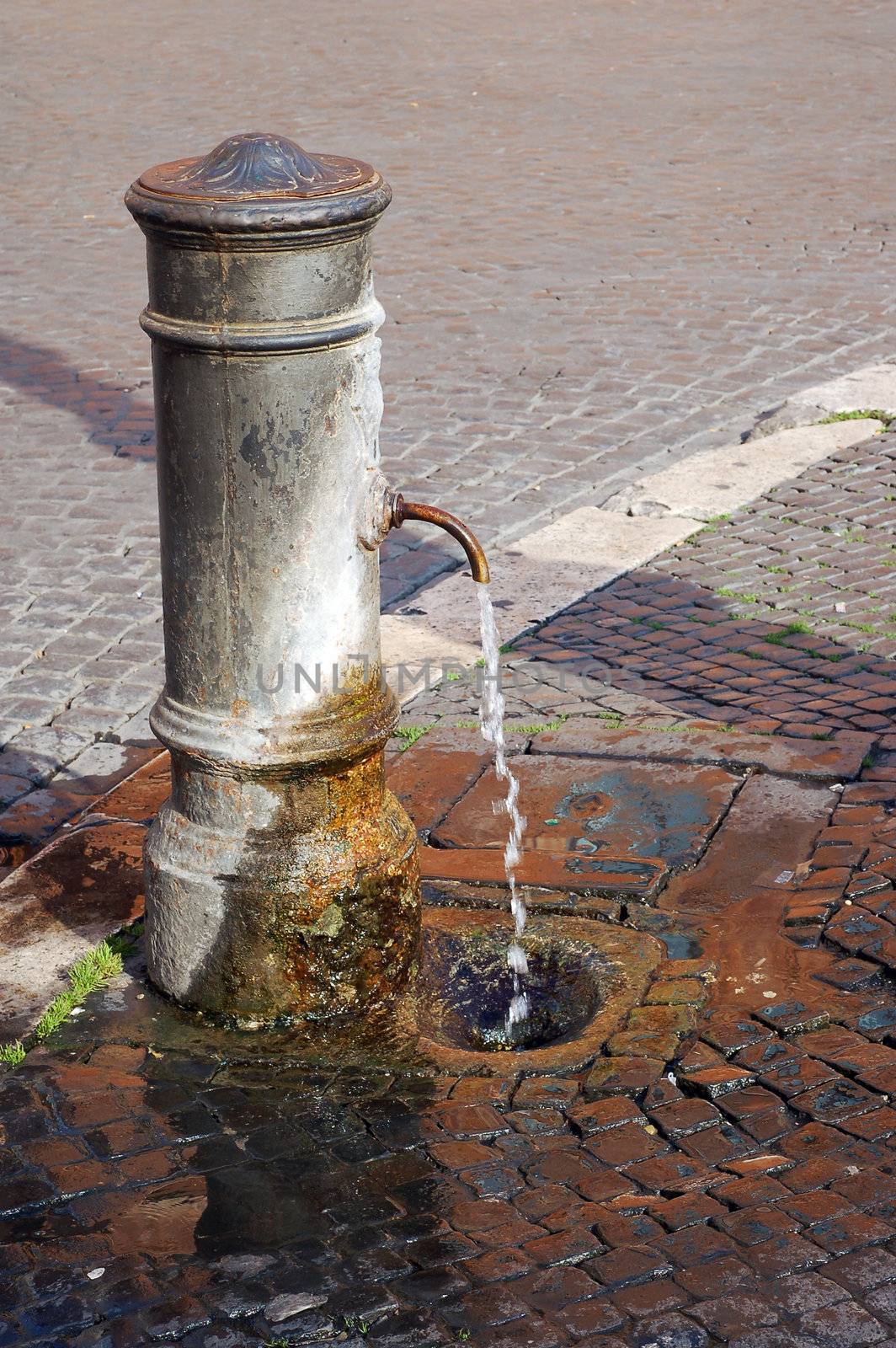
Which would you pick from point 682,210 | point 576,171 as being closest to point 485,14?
point 576,171

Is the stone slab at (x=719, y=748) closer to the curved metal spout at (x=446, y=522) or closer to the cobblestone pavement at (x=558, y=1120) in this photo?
the cobblestone pavement at (x=558, y=1120)

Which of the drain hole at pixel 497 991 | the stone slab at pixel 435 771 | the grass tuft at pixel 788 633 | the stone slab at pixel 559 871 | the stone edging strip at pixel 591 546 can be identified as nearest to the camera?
the drain hole at pixel 497 991

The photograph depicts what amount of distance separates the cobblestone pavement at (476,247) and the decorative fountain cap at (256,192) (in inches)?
81.9

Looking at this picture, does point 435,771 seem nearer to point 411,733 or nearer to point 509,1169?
point 411,733

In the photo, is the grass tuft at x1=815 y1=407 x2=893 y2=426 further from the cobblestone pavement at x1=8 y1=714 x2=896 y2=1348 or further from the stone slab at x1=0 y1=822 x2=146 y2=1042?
the stone slab at x1=0 y1=822 x2=146 y2=1042

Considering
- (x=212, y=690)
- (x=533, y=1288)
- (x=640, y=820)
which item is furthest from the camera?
(x=640, y=820)

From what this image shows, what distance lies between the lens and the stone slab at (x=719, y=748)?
4031 mm

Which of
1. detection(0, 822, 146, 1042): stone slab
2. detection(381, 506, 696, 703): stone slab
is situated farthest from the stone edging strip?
detection(0, 822, 146, 1042): stone slab

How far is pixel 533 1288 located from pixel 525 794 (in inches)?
66.2

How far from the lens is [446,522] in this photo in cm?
310

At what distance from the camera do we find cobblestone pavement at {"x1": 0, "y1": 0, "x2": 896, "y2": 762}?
5957 millimetres

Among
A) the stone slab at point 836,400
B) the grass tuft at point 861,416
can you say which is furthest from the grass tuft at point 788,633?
the grass tuft at point 861,416

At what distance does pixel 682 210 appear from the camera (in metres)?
10.2

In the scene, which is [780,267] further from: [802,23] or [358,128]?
[802,23]
